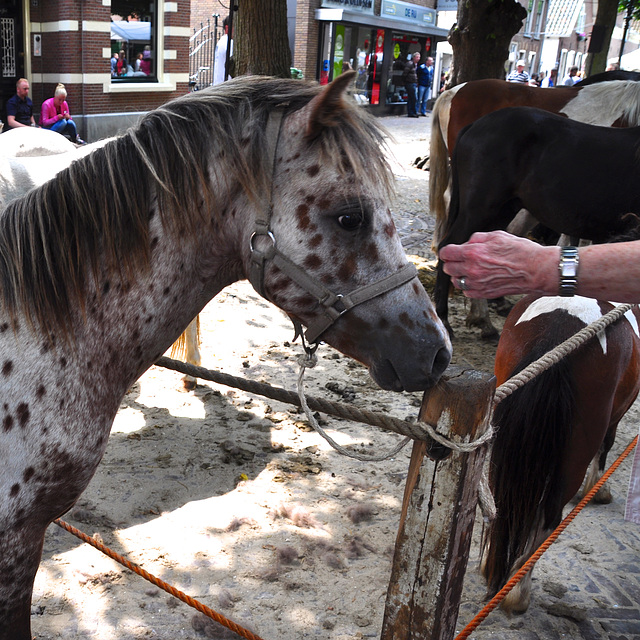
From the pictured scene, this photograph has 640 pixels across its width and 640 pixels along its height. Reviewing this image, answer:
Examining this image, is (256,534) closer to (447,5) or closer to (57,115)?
(57,115)

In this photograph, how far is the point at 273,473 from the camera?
11.6ft

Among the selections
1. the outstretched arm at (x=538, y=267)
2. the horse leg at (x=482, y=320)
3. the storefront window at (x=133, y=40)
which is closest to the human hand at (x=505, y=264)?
the outstretched arm at (x=538, y=267)

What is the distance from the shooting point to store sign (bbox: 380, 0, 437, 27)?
23.7 meters

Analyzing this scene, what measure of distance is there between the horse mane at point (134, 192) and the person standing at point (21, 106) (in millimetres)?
11089

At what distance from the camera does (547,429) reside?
2395mm

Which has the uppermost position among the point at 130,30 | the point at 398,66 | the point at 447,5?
the point at 447,5

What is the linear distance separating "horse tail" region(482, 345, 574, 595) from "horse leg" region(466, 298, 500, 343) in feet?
10.4

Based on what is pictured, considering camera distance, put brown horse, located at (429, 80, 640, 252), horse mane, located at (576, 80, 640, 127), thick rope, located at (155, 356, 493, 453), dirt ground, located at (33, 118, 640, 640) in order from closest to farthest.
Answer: thick rope, located at (155, 356, 493, 453) → dirt ground, located at (33, 118, 640, 640) → horse mane, located at (576, 80, 640, 127) → brown horse, located at (429, 80, 640, 252)

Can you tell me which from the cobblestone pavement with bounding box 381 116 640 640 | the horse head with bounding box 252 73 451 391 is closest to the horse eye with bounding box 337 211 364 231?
the horse head with bounding box 252 73 451 391

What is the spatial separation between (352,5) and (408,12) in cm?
345

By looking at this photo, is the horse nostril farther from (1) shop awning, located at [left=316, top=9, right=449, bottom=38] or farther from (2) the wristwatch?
(1) shop awning, located at [left=316, top=9, right=449, bottom=38]

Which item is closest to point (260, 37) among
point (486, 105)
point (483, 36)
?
point (486, 105)

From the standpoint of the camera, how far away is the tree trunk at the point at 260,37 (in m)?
5.56

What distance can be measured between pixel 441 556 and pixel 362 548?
1517mm
